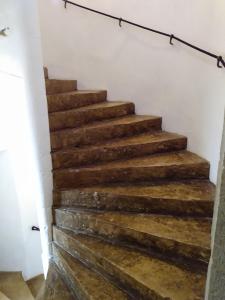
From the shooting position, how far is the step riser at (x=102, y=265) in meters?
1.46

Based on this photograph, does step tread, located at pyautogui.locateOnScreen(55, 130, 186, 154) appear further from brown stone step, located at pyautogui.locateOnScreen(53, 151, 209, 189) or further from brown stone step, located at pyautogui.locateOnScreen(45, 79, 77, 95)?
brown stone step, located at pyautogui.locateOnScreen(45, 79, 77, 95)

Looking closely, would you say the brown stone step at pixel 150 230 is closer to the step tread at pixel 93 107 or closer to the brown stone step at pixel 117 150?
the brown stone step at pixel 117 150

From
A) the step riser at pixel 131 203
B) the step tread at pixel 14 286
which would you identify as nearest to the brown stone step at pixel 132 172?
the step riser at pixel 131 203

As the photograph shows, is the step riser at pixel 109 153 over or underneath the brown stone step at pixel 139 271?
over

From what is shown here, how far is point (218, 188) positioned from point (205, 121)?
1.46m

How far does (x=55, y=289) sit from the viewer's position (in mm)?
1836

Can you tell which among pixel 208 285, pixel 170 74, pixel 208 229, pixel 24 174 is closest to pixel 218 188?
pixel 208 285

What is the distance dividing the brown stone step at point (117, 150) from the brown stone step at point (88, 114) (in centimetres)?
31

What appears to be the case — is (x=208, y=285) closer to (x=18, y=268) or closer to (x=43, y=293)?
(x=43, y=293)

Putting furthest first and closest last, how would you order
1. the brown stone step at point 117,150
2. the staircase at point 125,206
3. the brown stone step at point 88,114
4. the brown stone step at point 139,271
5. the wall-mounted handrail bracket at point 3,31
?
the brown stone step at point 88,114 < the brown stone step at point 117,150 < the wall-mounted handrail bracket at point 3,31 < the staircase at point 125,206 < the brown stone step at point 139,271

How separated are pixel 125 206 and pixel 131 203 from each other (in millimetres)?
52

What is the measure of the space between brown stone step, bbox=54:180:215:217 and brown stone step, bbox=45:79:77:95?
116 centimetres

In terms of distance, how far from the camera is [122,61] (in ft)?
9.33

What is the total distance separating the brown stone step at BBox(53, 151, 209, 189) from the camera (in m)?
2.09
